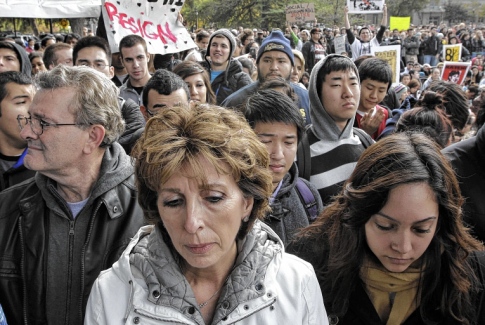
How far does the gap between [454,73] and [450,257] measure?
278 inches

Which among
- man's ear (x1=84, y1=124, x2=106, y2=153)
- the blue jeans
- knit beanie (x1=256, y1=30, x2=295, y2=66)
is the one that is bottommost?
the blue jeans

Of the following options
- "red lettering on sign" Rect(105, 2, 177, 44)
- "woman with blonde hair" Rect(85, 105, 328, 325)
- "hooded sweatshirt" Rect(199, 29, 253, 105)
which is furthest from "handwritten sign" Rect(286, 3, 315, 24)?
"woman with blonde hair" Rect(85, 105, 328, 325)

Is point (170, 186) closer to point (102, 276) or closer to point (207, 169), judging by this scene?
point (207, 169)

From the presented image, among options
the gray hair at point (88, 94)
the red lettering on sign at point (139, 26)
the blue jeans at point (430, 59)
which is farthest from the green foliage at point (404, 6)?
the gray hair at point (88, 94)

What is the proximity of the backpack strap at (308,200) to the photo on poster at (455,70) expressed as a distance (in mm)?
6409

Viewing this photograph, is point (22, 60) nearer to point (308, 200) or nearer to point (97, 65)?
point (97, 65)

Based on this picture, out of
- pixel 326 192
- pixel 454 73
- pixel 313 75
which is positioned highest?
pixel 313 75

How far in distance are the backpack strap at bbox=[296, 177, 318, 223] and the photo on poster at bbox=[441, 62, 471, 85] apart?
641 centimetres

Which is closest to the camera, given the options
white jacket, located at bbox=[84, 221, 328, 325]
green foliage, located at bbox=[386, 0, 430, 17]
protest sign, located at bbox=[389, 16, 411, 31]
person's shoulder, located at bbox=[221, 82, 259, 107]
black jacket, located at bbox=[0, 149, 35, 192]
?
white jacket, located at bbox=[84, 221, 328, 325]

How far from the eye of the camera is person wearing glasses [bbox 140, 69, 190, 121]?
3.57m

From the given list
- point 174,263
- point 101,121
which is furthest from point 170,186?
point 101,121

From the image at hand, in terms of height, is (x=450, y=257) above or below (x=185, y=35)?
below

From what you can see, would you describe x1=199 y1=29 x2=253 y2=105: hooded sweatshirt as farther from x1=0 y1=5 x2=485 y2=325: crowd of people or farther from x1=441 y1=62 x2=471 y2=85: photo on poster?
x1=441 y1=62 x2=471 y2=85: photo on poster

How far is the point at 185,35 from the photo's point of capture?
254 inches
